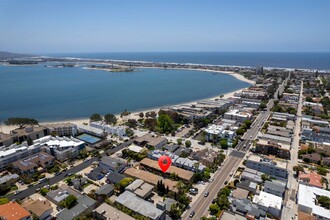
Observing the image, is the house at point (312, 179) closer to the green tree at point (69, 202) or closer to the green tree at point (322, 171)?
the green tree at point (322, 171)

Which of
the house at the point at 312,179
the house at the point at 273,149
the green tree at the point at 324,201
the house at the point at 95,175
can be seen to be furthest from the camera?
the house at the point at 273,149

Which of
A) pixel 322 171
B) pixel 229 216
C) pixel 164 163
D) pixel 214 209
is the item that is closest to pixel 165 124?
pixel 164 163

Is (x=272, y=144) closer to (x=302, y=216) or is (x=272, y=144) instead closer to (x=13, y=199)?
(x=302, y=216)

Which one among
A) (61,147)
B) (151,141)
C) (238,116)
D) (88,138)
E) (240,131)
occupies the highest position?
(238,116)

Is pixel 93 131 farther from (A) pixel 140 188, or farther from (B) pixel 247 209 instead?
(B) pixel 247 209

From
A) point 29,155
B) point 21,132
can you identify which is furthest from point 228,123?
point 21,132

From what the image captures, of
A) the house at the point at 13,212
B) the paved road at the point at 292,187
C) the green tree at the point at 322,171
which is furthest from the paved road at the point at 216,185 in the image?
the house at the point at 13,212
